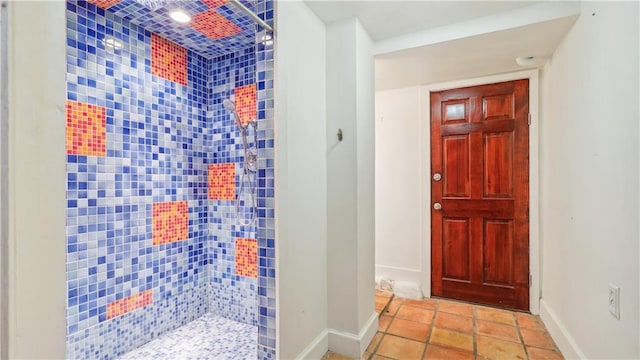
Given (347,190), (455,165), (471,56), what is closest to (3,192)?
(347,190)

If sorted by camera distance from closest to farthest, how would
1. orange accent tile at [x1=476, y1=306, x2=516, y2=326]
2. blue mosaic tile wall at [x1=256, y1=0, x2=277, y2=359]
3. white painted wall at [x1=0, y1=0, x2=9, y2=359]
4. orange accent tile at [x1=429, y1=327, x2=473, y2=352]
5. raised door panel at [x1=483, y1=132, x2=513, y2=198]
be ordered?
white painted wall at [x1=0, y1=0, x2=9, y2=359]
blue mosaic tile wall at [x1=256, y1=0, x2=277, y2=359]
orange accent tile at [x1=429, y1=327, x2=473, y2=352]
orange accent tile at [x1=476, y1=306, x2=516, y2=326]
raised door panel at [x1=483, y1=132, x2=513, y2=198]

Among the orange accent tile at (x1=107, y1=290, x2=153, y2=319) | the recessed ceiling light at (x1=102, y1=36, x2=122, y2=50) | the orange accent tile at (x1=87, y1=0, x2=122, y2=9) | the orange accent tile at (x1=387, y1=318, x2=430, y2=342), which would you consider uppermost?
the orange accent tile at (x1=87, y1=0, x2=122, y2=9)

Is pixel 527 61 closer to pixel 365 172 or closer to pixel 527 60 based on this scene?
pixel 527 60

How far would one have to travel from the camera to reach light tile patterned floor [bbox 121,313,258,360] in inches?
77.8

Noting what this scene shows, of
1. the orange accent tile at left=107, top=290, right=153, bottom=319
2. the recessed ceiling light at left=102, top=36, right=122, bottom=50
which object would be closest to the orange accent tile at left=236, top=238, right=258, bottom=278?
the orange accent tile at left=107, top=290, right=153, bottom=319

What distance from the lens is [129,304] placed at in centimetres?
198

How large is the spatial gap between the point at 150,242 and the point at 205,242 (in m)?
0.48

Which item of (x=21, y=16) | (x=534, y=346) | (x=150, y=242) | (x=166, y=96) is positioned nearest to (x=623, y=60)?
(x=534, y=346)

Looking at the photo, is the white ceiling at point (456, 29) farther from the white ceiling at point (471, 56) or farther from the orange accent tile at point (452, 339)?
the orange accent tile at point (452, 339)

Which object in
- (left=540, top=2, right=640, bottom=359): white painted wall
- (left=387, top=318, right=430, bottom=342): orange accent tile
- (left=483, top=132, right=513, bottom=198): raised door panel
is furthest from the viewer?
(left=483, top=132, right=513, bottom=198): raised door panel

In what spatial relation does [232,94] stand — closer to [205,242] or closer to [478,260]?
[205,242]

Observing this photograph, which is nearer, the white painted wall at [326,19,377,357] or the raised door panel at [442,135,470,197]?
the white painted wall at [326,19,377,357]

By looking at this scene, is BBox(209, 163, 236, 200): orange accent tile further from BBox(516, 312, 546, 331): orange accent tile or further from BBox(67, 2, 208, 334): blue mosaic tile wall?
BBox(516, 312, 546, 331): orange accent tile

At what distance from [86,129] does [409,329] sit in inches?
102
